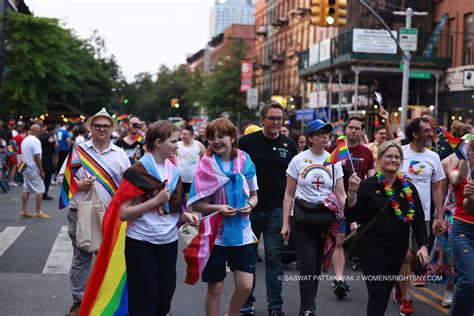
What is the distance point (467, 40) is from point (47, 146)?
1994 cm

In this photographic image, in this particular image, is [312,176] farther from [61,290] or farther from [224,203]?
[61,290]

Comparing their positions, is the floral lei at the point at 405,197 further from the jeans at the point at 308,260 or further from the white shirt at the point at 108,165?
the white shirt at the point at 108,165

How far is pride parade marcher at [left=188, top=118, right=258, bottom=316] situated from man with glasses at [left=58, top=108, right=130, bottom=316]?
126 centimetres

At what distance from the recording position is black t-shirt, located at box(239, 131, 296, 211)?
25.9ft

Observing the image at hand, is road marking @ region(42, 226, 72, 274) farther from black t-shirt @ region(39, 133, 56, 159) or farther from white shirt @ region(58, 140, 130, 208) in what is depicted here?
black t-shirt @ region(39, 133, 56, 159)

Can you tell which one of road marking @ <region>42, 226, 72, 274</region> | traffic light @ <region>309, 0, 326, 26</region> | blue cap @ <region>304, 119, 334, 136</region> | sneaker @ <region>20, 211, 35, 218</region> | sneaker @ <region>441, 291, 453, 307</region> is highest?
Result: traffic light @ <region>309, 0, 326, 26</region>

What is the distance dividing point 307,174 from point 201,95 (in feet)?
194

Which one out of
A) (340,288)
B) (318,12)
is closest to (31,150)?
(318,12)

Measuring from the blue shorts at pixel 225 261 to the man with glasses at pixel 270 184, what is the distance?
3.70 feet

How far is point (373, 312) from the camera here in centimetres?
609

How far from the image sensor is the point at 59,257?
10.9m

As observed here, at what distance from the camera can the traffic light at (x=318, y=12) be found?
17.9 meters

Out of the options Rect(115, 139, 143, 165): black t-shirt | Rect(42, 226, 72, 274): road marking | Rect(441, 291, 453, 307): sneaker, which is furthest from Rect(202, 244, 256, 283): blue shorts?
Rect(115, 139, 143, 165): black t-shirt

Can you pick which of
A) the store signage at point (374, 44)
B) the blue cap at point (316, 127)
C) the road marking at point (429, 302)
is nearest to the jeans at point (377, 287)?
the blue cap at point (316, 127)
